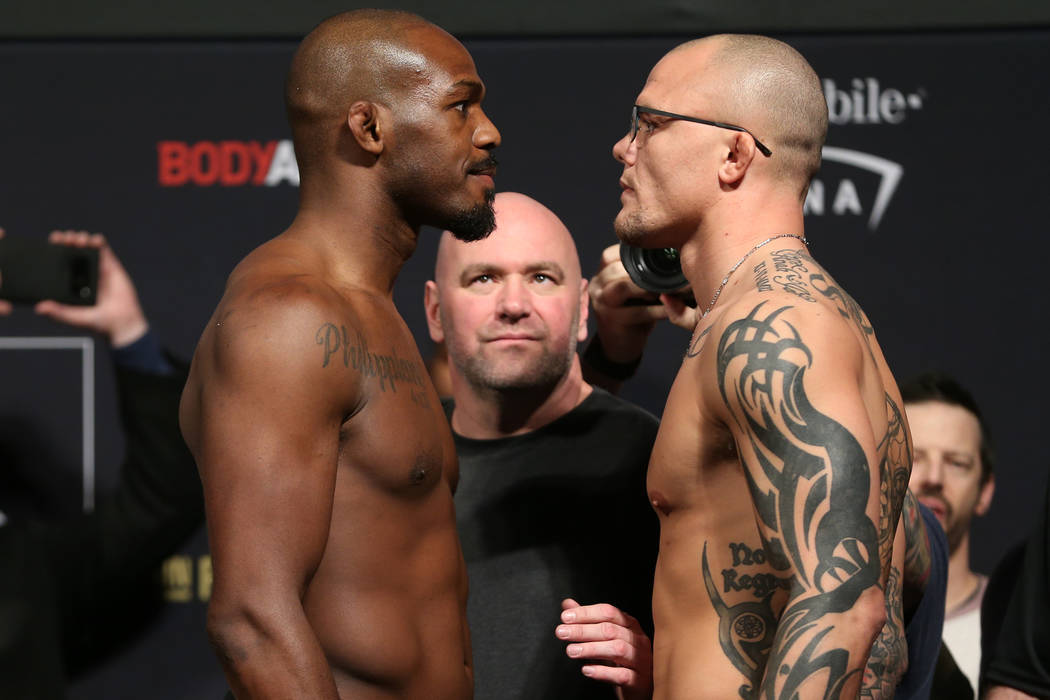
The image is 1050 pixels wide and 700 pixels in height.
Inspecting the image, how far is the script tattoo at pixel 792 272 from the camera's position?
1.25 m

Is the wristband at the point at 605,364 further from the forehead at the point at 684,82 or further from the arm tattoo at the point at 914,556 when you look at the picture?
the forehead at the point at 684,82

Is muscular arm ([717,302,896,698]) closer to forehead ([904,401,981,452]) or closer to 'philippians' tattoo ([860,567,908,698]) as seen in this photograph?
'philippians' tattoo ([860,567,908,698])

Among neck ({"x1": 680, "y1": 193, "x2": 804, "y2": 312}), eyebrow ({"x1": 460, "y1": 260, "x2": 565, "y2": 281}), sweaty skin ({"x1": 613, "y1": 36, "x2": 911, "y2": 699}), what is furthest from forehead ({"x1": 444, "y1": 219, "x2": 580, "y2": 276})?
neck ({"x1": 680, "y1": 193, "x2": 804, "y2": 312})

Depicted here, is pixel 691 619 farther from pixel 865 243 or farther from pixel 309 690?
pixel 865 243

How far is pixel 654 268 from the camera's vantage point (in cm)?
184

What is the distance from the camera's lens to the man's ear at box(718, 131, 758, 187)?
139 centimetres

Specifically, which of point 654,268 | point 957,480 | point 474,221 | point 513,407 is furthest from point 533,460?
point 957,480

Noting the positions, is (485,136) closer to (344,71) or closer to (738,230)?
(344,71)

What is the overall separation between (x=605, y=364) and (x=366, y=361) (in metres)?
0.96

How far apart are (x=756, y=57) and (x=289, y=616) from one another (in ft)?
2.73

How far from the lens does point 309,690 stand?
1223mm

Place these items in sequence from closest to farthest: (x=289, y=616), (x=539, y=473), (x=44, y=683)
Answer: (x=289, y=616) < (x=539, y=473) < (x=44, y=683)

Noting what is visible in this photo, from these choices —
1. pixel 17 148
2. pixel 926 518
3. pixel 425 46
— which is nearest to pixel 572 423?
pixel 926 518

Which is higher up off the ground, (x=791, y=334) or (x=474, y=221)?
(x=474, y=221)
